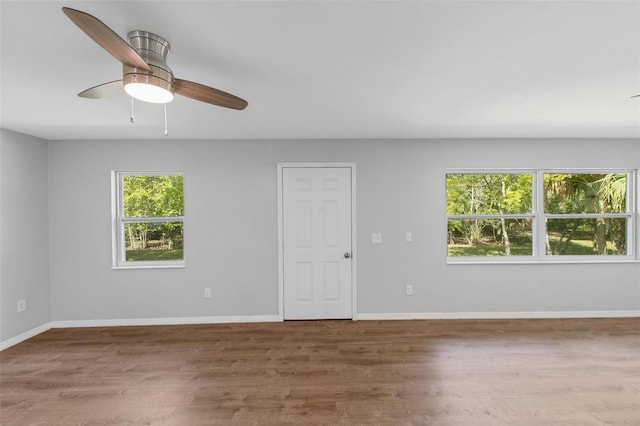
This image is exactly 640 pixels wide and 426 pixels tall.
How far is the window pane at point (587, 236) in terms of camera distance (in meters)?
4.02

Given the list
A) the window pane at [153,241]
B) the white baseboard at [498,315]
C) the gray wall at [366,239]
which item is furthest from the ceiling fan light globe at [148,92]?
the white baseboard at [498,315]

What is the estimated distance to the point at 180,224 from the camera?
393 cm

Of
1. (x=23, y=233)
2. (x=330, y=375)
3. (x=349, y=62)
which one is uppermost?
(x=349, y=62)

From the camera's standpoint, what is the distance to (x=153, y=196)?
393cm

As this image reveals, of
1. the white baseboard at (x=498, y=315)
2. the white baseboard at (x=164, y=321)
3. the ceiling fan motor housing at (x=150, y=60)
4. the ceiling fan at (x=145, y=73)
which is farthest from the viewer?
the white baseboard at (x=498, y=315)

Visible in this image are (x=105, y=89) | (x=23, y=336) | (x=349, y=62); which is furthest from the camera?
(x=23, y=336)

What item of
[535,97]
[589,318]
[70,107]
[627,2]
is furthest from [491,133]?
[70,107]

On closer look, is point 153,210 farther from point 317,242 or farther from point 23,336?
point 317,242

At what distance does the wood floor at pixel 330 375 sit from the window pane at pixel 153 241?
883 millimetres

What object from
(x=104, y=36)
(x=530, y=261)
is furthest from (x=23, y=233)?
(x=530, y=261)

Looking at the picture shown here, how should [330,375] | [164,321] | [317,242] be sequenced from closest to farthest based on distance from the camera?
[330,375], [164,321], [317,242]

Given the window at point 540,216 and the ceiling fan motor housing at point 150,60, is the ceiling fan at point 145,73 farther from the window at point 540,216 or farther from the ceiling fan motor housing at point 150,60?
the window at point 540,216

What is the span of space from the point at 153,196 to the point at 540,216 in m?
4.97

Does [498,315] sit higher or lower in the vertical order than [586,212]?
lower
